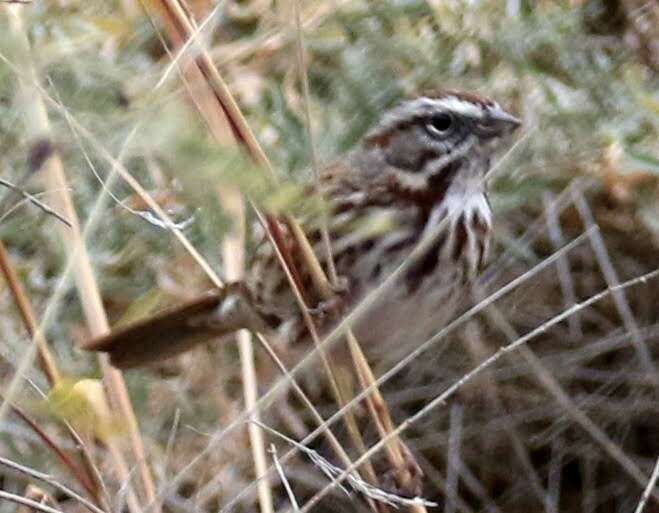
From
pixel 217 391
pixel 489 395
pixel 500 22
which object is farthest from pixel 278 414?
pixel 500 22

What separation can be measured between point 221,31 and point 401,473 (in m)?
0.66

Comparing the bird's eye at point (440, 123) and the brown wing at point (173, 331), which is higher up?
the bird's eye at point (440, 123)

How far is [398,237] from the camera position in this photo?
1555 mm

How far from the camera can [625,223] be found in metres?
1.79

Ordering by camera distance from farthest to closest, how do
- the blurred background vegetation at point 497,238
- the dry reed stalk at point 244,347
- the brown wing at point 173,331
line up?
1. the blurred background vegetation at point 497,238
2. the brown wing at point 173,331
3. the dry reed stalk at point 244,347

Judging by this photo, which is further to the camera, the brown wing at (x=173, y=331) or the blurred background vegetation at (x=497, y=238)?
the blurred background vegetation at (x=497, y=238)

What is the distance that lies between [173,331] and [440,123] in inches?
12.7

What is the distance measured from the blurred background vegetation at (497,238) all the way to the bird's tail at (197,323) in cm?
4

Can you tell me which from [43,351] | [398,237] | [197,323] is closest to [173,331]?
[197,323]

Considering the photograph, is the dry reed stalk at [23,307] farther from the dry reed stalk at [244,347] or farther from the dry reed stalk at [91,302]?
the dry reed stalk at [244,347]

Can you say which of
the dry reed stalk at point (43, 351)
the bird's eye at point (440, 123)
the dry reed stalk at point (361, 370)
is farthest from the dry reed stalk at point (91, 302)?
the bird's eye at point (440, 123)

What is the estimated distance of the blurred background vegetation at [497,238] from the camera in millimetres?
1699

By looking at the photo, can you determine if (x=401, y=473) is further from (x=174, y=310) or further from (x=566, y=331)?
(x=566, y=331)

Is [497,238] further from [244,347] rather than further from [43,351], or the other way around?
[43,351]
